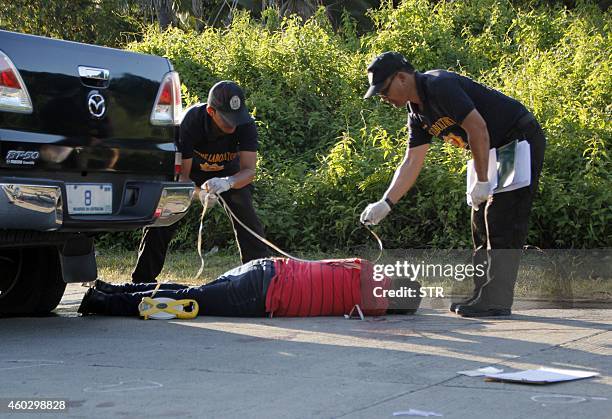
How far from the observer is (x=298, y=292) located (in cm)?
676

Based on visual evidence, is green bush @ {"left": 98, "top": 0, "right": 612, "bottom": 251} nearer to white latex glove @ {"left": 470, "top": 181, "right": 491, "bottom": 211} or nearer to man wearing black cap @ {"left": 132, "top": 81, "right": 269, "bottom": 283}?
man wearing black cap @ {"left": 132, "top": 81, "right": 269, "bottom": 283}

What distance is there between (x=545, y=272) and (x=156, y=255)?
329 cm

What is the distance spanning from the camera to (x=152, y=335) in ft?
20.1

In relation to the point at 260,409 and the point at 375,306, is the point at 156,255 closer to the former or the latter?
the point at 375,306

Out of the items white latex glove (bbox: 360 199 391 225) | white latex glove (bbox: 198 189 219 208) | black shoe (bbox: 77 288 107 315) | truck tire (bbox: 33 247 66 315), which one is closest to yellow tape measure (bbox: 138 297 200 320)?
black shoe (bbox: 77 288 107 315)

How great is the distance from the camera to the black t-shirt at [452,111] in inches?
254

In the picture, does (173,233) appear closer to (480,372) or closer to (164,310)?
(164,310)

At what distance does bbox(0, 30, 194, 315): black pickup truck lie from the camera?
18.7ft

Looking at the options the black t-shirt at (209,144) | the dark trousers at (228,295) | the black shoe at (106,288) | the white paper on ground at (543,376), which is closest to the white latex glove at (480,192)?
the dark trousers at (228,295)

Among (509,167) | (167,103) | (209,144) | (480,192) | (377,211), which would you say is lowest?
(377,211)

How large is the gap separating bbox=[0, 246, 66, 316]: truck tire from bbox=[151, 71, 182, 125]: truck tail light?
1.28 meters

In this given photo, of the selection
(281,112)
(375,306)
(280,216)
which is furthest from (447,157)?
(375,306)

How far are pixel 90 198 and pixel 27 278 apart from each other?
1.28 m

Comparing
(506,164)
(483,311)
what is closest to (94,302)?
(483,311)
